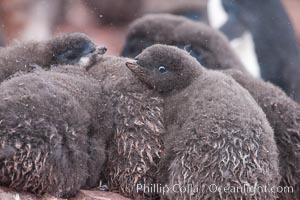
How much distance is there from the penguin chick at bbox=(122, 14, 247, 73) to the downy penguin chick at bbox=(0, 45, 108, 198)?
93cm

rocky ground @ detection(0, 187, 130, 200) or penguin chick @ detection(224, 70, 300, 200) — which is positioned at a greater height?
penguin chick @ detection(224, 70, 300, 200)

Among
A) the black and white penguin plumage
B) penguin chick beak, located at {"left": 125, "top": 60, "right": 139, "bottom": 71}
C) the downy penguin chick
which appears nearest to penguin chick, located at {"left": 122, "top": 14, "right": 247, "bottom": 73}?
penguin chick beak, located at {"left": 125, "top": 60, "right": 139, "bottom": 71}

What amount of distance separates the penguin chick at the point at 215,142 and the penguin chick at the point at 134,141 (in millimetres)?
35

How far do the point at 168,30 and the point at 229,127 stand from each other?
117cm

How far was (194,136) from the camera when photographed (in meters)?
1.87

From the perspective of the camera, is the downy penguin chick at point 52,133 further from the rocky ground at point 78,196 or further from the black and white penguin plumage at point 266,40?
the black and white penguin plumage at point 266,40

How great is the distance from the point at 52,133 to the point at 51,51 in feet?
1.93

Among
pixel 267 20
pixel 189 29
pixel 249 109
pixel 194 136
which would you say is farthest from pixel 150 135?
pixel 267 20

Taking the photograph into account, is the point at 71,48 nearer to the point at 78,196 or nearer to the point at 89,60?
the point at 89,60

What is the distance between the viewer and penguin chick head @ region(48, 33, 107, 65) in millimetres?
2270

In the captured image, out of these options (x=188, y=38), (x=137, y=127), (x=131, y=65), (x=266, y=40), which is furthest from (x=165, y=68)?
(x=266, y=40)

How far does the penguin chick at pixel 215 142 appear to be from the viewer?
183 cm

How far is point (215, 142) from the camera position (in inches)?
72.9

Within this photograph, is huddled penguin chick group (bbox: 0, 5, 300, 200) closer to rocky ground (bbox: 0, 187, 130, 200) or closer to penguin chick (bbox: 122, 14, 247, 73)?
rocky ground (bbox: 0, 187, 130, 200)
